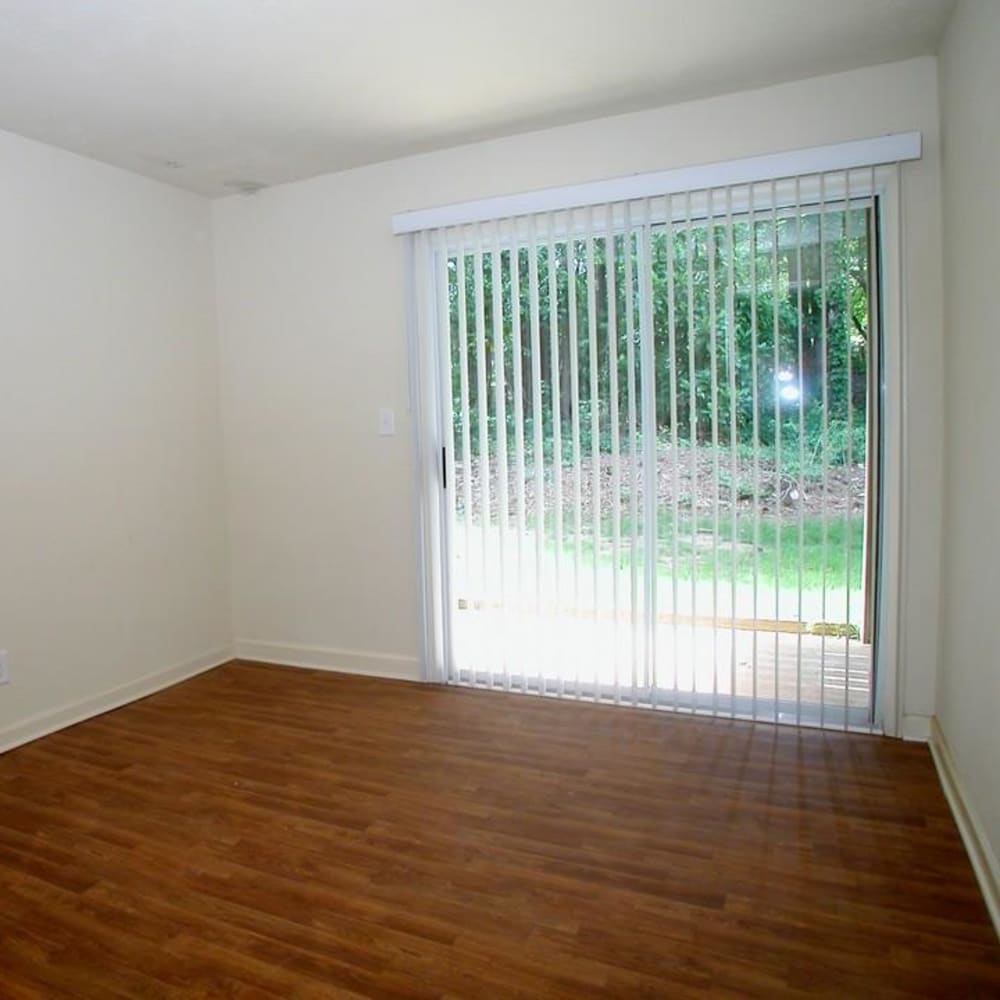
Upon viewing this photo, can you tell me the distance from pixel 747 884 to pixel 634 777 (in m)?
0.64

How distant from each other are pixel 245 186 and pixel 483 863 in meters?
3.31

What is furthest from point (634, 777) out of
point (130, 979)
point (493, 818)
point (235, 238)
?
point (235, 238)

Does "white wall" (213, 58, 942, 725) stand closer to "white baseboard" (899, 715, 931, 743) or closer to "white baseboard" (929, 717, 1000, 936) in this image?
"white baseboard" (899, 715, 931, 743)

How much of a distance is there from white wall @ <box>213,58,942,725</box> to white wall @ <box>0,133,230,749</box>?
200 millimetres

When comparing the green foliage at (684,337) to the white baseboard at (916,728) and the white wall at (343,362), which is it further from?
the white baseboard at (916,728)

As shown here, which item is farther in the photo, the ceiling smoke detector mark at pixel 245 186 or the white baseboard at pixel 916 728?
the ceiling smoke detector mark at pixel 245 186

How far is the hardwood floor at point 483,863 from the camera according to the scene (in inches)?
63.9

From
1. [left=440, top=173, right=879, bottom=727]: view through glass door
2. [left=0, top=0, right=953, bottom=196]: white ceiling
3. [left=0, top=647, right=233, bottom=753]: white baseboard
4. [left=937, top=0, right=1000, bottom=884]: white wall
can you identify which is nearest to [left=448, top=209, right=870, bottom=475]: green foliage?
[left=440, top=173, right=879, bottom=727]: view through glass door

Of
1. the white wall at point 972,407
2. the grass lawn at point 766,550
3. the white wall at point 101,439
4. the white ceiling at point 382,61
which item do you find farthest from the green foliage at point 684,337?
the white wall at point 101,439

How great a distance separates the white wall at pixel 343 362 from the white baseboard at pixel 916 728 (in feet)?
0.09

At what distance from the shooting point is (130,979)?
1.62 meters

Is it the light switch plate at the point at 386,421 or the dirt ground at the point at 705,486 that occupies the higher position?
the light switch plate at the point at 386,421

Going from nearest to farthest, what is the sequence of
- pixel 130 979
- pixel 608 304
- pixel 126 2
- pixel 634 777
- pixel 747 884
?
pixel 130 979
pixel 747 884
pixel 126 2
pixel 634 777
pixel 608 304

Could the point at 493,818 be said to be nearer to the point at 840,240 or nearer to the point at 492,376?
the point at 492,376
